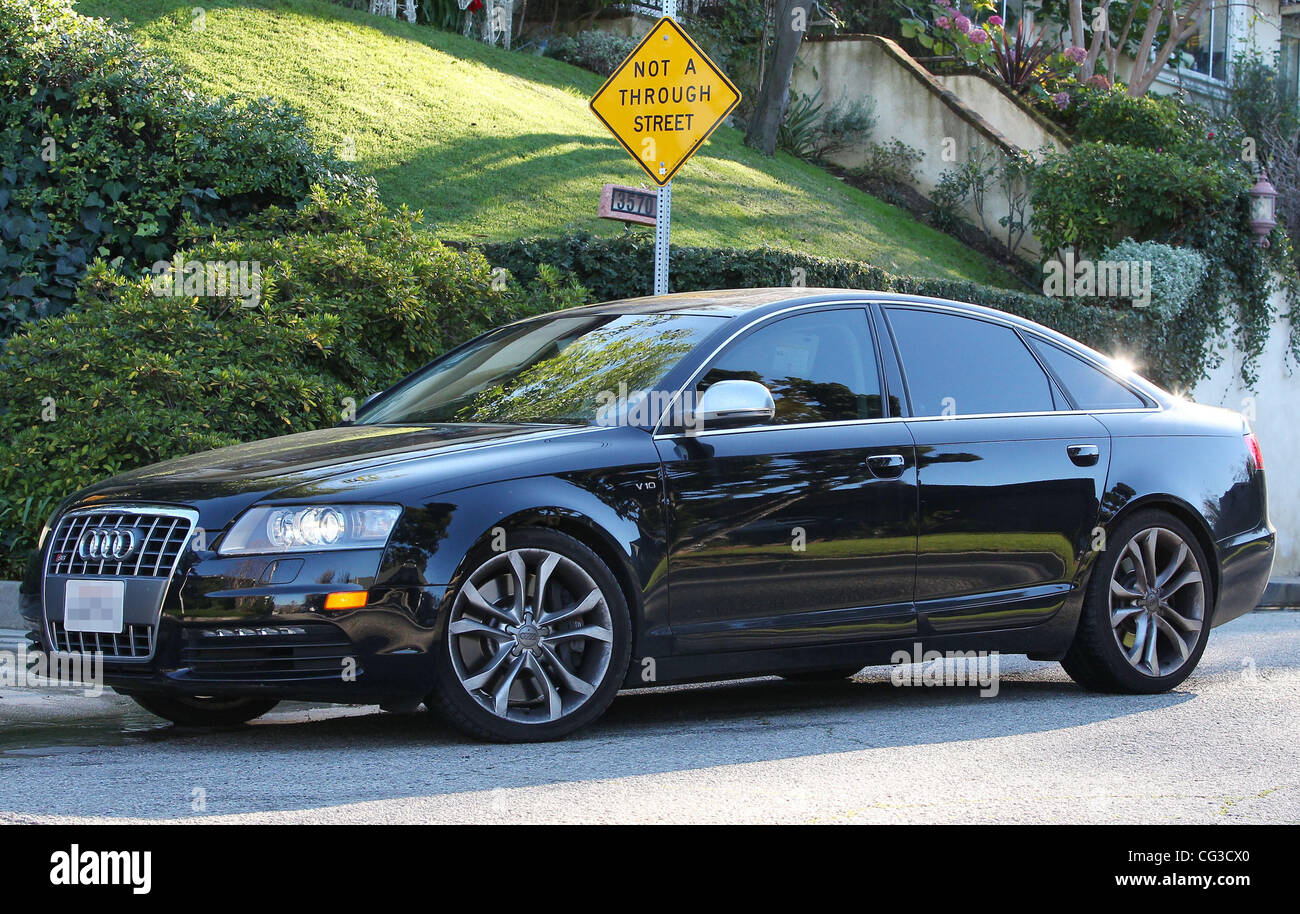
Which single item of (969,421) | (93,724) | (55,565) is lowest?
(93,724)

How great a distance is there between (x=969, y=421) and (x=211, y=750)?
3.20 metres

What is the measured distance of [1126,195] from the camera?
63.4 ft

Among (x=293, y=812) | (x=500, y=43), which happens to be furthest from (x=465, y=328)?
(x=500, y=43)

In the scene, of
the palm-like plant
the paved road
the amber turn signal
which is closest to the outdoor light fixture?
the palm-like plant

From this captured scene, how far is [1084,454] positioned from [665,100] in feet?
13.9

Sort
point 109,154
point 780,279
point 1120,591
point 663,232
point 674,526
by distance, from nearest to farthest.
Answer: point 674,526
point 1120,591
point 663,232
point 109,154
point 780,279

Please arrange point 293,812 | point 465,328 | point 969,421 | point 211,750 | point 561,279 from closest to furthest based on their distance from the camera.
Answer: point 293,812 → point 211,750 → point 969,421 → point 465,328 → point 561,279

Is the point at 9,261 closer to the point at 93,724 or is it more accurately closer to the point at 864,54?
the point at 93,724

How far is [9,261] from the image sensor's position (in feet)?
37.2

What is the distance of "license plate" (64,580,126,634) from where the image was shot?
5109 mm

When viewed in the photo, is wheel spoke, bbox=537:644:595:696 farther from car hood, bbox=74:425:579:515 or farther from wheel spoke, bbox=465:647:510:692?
car hood, bbox=74:425:579:515

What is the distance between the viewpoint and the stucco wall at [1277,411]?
63.5 feet

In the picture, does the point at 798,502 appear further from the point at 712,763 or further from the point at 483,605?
the point at 483,605
